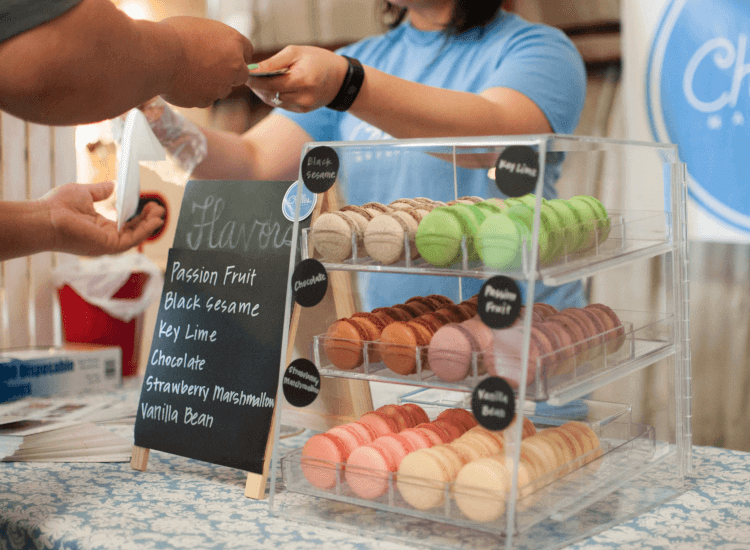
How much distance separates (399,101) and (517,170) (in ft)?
2.05

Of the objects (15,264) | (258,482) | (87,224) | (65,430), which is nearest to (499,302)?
(258,482)

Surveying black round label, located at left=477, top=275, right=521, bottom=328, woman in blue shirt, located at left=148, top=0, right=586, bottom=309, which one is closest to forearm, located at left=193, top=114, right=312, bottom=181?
woman in blue shirt, located at left=148, top=0, right=586, bottom=309

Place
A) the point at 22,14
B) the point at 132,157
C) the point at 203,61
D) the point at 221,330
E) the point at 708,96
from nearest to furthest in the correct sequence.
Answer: the point at 22,14 < the point at 203,61 < the point at 221,330 < the point at 132,157 < the point at 708,96

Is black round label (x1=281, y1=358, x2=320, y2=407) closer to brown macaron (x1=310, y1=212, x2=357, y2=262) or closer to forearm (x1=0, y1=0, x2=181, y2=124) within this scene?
brown macaron (x1=310, y1=212, x2=357, y2=262)

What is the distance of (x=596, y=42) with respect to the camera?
2.50 meters

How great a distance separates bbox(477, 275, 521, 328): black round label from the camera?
873mm

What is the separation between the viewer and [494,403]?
89 centimetres

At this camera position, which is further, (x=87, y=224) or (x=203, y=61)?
(x=87, y=224)

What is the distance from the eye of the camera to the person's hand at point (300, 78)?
4.27 feet

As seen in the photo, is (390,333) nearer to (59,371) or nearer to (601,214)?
(601,214)

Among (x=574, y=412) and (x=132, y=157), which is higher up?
(x=132, y=157)

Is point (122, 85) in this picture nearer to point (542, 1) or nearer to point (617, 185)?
point (617, 185)

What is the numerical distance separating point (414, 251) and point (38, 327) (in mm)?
2147

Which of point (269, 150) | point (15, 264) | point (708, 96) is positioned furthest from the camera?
point (15, 264)
